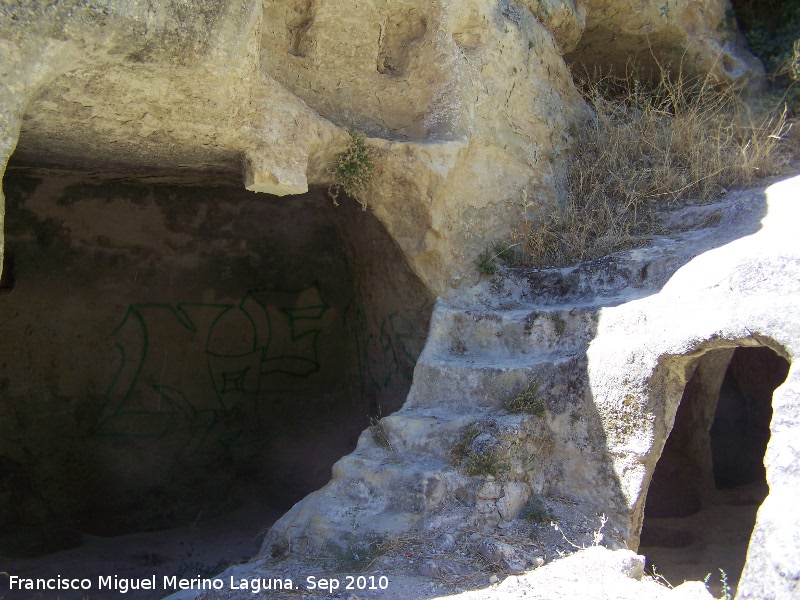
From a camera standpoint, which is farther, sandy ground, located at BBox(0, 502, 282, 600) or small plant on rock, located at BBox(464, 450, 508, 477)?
sandy ground, located at BBox(0, 502, 282, 600)

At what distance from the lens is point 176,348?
693cm

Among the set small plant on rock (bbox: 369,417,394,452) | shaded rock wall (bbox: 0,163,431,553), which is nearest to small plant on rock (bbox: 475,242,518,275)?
shaded rock wall (bbox: 0,163,431,553)

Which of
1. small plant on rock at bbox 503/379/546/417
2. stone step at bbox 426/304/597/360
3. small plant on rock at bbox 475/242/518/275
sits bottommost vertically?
small plant on rock at bbox 503/379/546/417

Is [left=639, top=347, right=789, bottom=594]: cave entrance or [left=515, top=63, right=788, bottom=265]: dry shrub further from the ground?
[left=515, top=63, right=788, bottom=265]: dry shrub

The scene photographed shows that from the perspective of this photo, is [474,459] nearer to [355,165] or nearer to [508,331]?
[508,331]

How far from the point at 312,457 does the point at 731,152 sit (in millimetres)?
4680

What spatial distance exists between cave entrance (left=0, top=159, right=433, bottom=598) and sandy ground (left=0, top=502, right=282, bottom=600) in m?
0.03

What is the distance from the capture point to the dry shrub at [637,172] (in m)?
5.13

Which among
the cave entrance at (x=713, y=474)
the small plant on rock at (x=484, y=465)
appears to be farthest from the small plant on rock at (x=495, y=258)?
the cave entrance at (x=713, y=474)

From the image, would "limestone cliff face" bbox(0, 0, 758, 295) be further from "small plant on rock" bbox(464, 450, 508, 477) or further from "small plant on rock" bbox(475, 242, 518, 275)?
"small plant on rock" bbox(464, 450, 508, 477)

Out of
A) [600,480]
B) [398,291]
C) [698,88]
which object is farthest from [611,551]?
[698,88]

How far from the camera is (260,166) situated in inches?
171

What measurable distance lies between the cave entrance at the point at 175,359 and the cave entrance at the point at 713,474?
2582 millimetres

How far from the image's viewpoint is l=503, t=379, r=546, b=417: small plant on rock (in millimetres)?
4227
